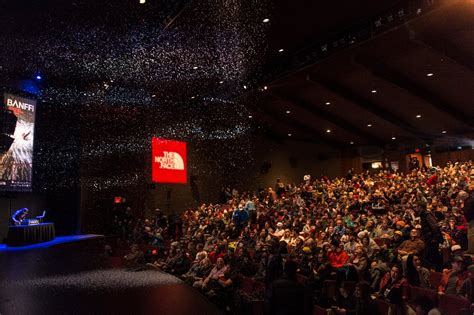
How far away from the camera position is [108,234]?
725 inches

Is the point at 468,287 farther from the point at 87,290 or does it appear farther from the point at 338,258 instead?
the point at 87,290

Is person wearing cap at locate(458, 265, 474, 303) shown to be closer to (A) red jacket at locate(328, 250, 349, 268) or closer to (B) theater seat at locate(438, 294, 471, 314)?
(B) theater seat at locate(438, 294, 471, 314)

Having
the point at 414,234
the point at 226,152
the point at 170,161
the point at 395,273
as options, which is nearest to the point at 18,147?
the point at 170,161

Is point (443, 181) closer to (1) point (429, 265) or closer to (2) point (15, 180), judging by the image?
(1) point (429, 265)

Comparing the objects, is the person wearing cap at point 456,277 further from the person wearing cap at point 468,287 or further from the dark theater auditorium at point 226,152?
the person wearing cap at point 468,287

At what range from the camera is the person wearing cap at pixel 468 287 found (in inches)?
186

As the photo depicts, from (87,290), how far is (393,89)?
15754mm

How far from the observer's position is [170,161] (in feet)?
69.6

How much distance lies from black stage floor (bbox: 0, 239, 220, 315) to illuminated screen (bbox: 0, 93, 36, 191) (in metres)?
5.04

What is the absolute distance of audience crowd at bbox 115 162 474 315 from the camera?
477 cm

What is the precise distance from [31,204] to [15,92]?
17.2 feet

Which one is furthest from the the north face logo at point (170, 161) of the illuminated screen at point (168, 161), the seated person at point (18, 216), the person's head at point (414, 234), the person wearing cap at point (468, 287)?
the person wearing cap at point (468, 287)

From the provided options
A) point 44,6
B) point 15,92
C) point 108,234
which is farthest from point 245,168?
point 44,6

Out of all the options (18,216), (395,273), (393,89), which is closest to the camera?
(395,273)
